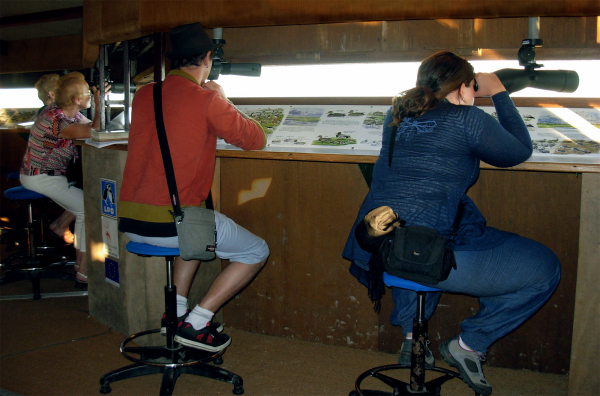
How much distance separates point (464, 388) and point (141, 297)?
1709mm

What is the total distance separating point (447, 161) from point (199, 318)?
1196mm

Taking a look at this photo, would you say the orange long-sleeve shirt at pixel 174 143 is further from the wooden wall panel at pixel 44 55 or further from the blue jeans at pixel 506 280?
the wooden wall panel at pixel 44 55

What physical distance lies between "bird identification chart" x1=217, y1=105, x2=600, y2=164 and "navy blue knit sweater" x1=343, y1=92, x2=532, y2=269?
0.32m

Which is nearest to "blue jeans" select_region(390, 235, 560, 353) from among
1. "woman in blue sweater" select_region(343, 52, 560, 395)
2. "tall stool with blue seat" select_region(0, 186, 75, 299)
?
"woman in blue sweater" select_region(343, 52, 560, 395)

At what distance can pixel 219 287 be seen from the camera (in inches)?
86.0

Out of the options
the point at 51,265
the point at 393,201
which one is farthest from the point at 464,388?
the point at 51,265

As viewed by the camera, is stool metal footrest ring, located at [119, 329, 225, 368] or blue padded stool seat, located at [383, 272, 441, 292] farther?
stool metal footrest ring, located at [119, 329, 225, 368]

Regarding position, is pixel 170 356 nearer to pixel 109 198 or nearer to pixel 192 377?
pixel 192 377

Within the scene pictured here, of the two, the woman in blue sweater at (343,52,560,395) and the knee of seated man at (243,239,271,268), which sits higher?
the woman in blue sweater at (343,52,560,395)

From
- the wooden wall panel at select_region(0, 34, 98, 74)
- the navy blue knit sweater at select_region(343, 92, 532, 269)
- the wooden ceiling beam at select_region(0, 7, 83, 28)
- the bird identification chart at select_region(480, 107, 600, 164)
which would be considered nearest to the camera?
the navy blue knit sweater at select_region(343, 92, 532, 269)

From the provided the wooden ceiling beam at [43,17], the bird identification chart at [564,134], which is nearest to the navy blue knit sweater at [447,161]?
the bird identification chart at [564,134]

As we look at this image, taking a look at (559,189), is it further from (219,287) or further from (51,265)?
(51,265)

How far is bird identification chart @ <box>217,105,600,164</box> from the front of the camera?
204 centimetres

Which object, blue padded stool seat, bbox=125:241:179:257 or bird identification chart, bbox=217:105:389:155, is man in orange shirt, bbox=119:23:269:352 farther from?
bird identification chart, bbox=217:105:389:155
